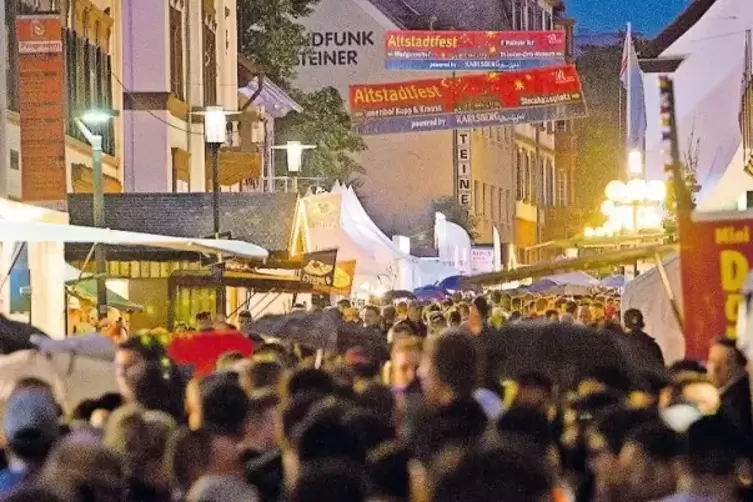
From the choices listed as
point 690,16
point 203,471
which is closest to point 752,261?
point 203,471

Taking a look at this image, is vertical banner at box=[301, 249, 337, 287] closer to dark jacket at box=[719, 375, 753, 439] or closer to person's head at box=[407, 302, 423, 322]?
person's head at box=[407, 302, 423, 322]

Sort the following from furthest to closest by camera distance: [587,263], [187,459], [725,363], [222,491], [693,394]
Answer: [587,263] → [725,363] → [693,394] → [187,459] → [222,491]

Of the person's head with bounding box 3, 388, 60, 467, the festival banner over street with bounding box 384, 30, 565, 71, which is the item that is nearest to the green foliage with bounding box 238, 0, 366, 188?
the festival banner over street with bounding box 384, 30, 565, 71

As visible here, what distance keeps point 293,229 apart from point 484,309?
13.4 metres

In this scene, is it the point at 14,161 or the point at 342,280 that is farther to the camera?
the point at 342,280

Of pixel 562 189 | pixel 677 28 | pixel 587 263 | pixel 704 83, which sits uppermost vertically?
pixel 677 28

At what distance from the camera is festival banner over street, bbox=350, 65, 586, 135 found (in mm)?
38500

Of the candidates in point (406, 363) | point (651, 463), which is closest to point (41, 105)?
point (406, 363)

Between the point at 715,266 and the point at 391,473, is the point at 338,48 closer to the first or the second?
the point at 715,266

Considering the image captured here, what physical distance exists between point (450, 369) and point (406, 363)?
Answer: 165 cm

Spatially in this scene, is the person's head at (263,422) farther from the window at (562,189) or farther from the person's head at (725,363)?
the window at (562,189)

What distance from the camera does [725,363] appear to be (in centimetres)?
1016

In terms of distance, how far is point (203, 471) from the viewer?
680 cm

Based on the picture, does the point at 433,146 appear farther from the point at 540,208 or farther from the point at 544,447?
the point at 544,447
